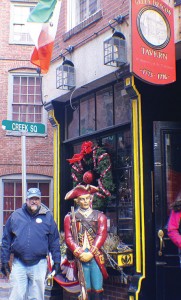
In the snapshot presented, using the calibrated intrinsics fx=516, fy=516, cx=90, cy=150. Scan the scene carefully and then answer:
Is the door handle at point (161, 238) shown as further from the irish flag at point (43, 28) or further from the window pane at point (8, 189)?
the window pane at point (8, 189)

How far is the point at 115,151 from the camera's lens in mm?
8188

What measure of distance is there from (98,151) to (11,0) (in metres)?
9.89

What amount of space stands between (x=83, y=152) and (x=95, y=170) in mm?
429

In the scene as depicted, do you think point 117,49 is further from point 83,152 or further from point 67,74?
point 83,152

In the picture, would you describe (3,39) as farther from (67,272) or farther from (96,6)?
(67,272)

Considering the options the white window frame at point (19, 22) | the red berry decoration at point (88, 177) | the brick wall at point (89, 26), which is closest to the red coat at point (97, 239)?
the red berry decoration at point (88, 177)

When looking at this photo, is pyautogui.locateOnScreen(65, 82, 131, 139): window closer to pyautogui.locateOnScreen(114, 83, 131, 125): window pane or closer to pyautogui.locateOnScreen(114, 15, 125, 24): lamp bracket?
pyautogui.locateOnScreen(114, 83, 131, 125): window pane

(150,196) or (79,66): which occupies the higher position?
(79,66)

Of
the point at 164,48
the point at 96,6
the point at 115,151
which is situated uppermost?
the point at 96,6

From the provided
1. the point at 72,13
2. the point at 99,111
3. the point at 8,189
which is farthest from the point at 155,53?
the point at 8,189

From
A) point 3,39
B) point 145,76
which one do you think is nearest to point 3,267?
point 145,76

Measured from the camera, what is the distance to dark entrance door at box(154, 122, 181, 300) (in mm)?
7090

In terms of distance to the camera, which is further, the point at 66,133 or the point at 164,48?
the point at 66,133

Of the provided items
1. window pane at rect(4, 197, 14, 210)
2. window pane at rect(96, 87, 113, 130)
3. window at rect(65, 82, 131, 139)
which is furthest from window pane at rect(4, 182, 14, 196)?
window pane at rect(96, 87, 113, 130)
